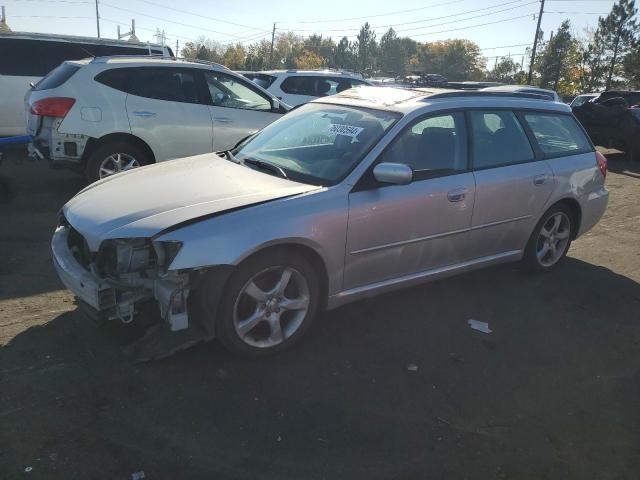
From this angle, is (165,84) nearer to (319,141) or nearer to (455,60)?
(319,141)

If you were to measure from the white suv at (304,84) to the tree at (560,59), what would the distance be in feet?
159

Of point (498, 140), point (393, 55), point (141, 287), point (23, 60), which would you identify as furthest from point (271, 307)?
point (393, 55)

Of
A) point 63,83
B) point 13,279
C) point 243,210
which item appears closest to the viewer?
point 243,210

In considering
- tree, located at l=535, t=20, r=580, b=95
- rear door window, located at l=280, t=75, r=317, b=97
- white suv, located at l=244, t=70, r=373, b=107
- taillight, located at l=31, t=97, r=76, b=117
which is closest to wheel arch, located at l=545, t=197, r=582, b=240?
taillight, located at l=31, t=97, r=76, b=117

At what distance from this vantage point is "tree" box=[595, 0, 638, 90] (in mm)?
47562

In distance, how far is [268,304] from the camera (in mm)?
3432

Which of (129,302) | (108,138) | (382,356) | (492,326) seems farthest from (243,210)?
(108,138)

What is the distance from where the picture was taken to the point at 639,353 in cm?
394

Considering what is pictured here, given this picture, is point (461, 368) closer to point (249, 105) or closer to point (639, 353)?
point (639, 353)

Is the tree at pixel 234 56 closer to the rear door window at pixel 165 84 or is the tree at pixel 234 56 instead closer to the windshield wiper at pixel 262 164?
the rear door window at pixel 165 84

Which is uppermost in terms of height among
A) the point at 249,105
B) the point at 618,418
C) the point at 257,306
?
the point at 249,105

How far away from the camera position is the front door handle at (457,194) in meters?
4.17

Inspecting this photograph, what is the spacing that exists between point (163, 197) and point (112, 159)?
12.5ft

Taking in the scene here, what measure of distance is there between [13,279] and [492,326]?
3.87 metres
